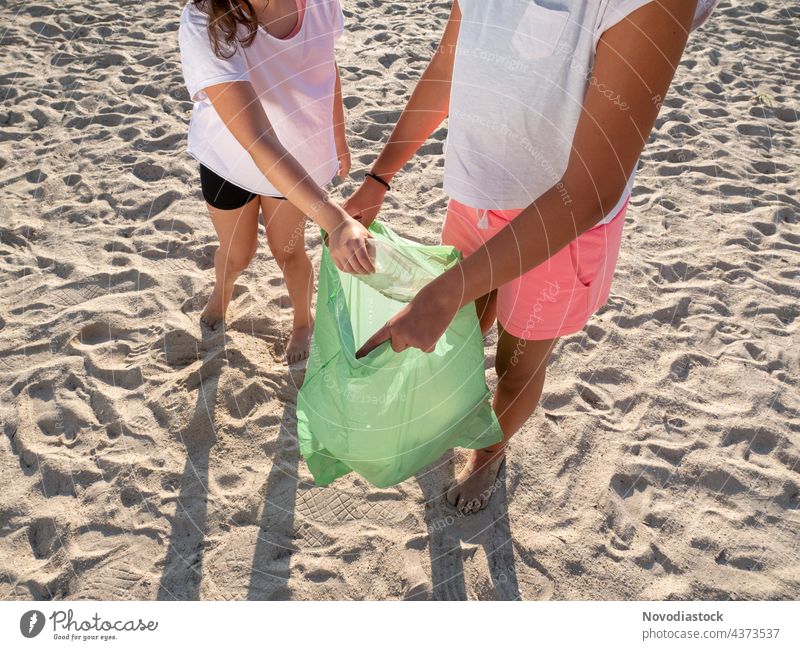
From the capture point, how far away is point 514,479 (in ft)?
7.86

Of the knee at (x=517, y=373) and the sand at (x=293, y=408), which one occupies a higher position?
the knee at (x=517, y=373)

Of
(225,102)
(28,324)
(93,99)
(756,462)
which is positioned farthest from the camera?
(93,99)

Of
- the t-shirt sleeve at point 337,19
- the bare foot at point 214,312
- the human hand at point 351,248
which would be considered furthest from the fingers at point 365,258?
the bare foot at point 214,312

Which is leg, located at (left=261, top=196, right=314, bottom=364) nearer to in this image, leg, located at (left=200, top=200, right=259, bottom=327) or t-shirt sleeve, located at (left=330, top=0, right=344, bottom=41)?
leg, located at (left=200, top=200, right=259, bottom=327)

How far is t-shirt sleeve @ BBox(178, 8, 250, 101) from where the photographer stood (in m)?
1.75

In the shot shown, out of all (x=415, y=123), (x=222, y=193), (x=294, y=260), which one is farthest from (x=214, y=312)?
(x=415, y=123)

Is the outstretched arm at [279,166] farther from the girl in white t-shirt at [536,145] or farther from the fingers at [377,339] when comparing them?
the fingers at [377,339]

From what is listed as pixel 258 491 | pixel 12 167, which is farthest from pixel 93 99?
pixel 258 491

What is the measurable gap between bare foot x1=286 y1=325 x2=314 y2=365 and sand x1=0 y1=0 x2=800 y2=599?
7 centimetres

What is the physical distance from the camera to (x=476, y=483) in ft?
7.52
